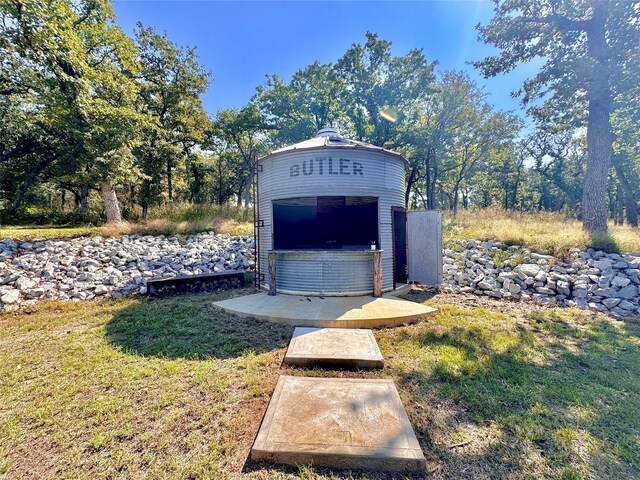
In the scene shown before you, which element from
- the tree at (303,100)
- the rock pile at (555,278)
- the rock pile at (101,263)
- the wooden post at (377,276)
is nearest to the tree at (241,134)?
the tree at (303,100)

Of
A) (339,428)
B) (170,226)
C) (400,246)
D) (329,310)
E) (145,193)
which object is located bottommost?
(339,428)

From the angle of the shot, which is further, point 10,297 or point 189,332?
point 10,297

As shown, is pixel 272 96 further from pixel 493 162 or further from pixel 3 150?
pixel 493 162

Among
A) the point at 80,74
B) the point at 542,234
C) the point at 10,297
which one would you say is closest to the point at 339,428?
the point at 10,297

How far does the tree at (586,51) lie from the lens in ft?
25.2

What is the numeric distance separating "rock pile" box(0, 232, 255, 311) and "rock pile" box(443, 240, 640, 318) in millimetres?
6386

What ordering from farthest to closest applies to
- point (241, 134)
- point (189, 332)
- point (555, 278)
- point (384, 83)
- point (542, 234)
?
point (241, 134) → point (384, 83) → point (542, 234) → point (555, 278) → point (189, 332)

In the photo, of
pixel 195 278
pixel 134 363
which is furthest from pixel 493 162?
pixel 134 363

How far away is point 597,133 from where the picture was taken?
8.40m

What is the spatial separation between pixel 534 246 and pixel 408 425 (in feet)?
25.4

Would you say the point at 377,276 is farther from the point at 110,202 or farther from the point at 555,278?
the point at 110,202

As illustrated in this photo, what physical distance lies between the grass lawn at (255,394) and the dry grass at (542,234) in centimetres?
326

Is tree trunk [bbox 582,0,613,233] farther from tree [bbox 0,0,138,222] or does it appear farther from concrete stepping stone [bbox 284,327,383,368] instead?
tree [bbox 0,0,138,222]

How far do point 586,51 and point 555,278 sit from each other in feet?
24.6
